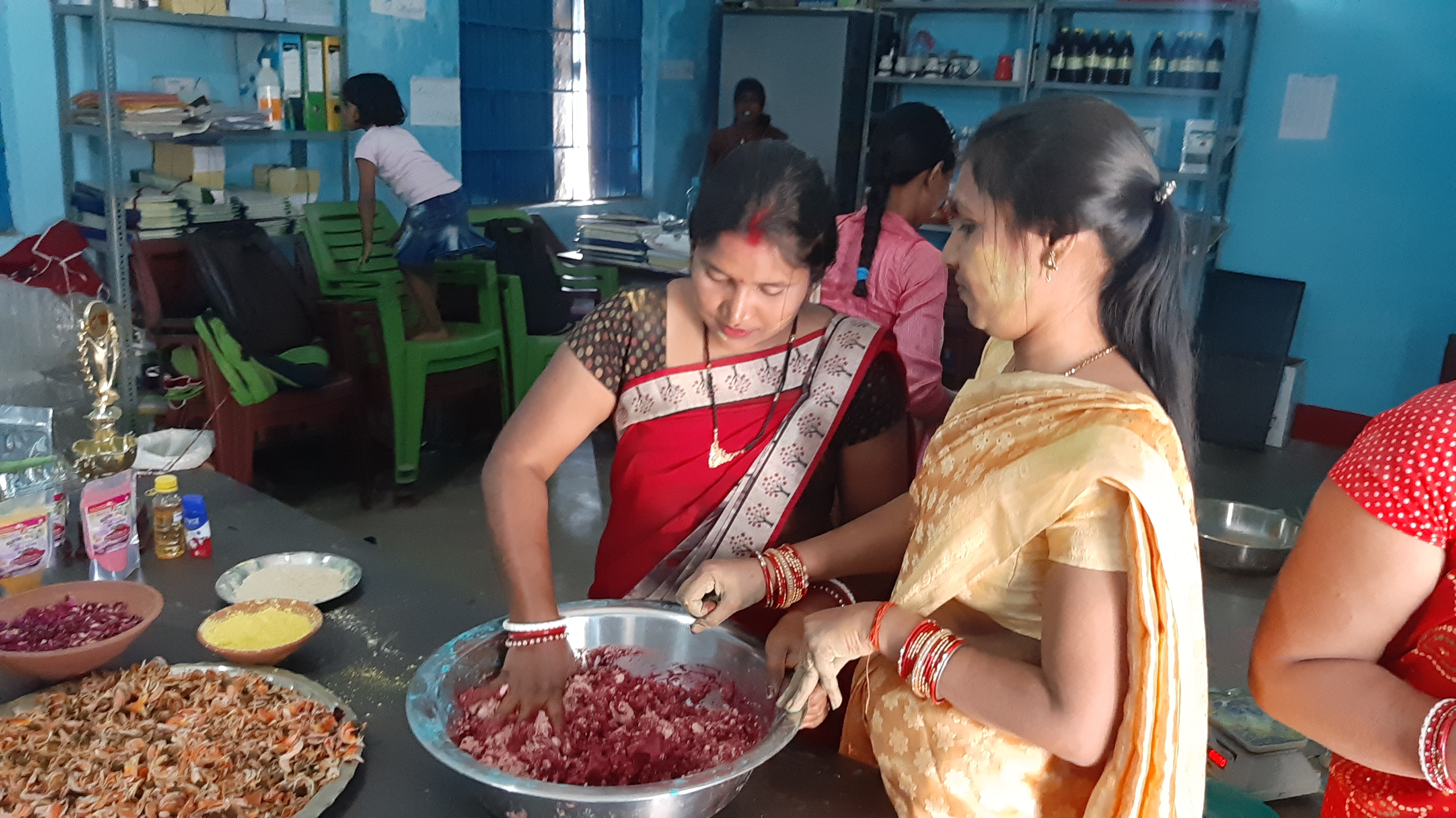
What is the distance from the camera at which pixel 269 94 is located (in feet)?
13.1

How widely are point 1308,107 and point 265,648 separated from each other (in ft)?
16.5

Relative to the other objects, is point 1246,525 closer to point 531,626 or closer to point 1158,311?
point 1158,311

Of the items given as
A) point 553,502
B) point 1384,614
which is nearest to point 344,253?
point 553,502

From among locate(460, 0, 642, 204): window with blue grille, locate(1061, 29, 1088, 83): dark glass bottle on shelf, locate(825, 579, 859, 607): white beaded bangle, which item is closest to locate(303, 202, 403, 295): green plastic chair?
locate(460, 0, 642, 204): window with blue grille

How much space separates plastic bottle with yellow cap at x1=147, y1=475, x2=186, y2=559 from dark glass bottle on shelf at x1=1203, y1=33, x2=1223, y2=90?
4.70 metres

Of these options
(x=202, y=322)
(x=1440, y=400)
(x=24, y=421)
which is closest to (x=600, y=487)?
(x=202, y=322)

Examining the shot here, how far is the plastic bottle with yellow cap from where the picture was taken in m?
1.50

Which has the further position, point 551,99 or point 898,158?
point 551,99

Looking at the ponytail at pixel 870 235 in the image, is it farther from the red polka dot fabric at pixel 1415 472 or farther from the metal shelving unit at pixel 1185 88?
the metal shelving unit at pixel 1185 88

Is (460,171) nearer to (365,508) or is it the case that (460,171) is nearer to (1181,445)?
(365,508)

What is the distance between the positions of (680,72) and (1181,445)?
5.53m

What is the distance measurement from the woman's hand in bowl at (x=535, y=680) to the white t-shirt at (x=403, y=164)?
133 inches

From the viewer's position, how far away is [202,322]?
329 centimetres

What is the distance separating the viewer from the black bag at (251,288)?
3.59 meters
